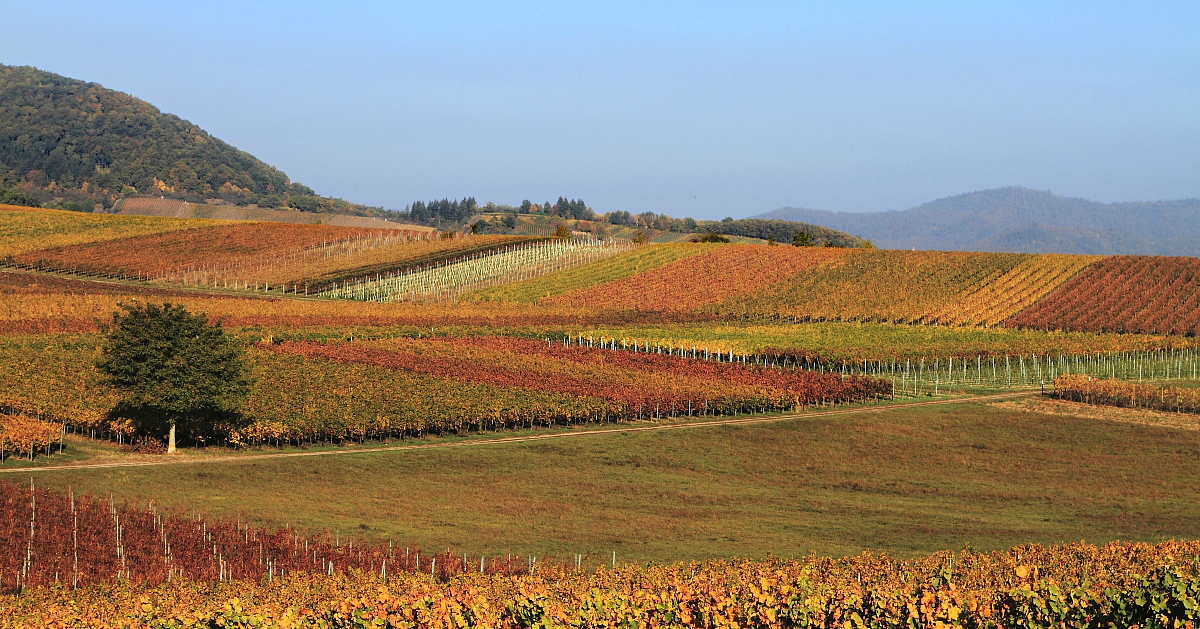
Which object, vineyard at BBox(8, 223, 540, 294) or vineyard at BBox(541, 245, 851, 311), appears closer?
vineyard at BBox(541, 245, 851, 311)

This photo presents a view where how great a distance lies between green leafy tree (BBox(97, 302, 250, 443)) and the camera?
43500 millimetres

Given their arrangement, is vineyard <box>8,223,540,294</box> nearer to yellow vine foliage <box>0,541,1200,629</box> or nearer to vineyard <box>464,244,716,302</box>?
vineyard <box>464,244,716,302</box>

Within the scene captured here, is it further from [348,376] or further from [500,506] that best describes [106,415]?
[500,506]

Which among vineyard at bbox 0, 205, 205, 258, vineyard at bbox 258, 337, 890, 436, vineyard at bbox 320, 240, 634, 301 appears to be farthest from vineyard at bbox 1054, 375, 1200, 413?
vineyard at bbox 0, 205, 205, 258

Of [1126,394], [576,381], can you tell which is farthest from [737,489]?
[1126,394]

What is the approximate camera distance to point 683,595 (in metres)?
19.9

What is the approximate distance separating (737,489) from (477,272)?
80619mm

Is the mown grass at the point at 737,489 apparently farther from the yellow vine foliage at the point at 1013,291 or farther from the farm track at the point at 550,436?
the yellow vine foliage at the point at 1013,291

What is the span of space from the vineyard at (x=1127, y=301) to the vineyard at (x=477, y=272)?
158 feet

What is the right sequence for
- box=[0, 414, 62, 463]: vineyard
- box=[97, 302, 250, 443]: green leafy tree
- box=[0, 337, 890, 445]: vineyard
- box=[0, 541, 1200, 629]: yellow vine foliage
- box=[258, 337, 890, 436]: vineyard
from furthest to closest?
box=[258, 337, 890, 436]: vineyard, box=[0, 337, 890, 445]: vineyard, box=[97, 302, 250, 443]: green leafy tree, box=[0, 414, 62, 463]: vineyard, box=[0, 541, 1200, 629]: yellow vine foliage

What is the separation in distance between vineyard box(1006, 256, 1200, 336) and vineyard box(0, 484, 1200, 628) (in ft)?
222

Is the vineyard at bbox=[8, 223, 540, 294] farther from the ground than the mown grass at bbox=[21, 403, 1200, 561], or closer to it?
farther from the ground

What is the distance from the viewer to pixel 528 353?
67.6 meters

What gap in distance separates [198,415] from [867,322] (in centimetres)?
5879
